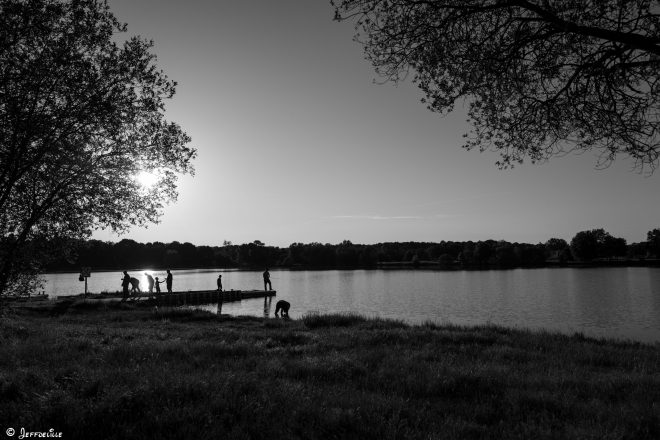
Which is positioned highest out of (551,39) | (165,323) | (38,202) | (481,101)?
(551,39)

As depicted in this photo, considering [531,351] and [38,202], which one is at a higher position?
[38,202]

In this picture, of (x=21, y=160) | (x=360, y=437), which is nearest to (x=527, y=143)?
(x=360, y=437)

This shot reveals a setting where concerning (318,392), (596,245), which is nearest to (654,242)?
(596,245)

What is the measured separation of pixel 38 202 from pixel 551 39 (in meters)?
14.6

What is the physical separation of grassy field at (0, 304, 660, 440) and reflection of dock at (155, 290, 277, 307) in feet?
109

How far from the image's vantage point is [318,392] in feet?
26.8

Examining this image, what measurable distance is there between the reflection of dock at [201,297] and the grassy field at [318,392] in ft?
109

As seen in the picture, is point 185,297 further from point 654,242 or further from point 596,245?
point 654,242

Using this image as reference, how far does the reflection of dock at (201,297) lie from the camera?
46.0m

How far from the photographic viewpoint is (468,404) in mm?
7949

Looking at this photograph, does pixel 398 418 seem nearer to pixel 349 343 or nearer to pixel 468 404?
pixel 468 404

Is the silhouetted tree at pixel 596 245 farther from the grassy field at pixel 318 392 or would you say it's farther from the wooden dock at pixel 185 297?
the grassy field at pixel 318 392

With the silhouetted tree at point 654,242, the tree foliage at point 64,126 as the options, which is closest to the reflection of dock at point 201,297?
the tree foliage at point 64,126

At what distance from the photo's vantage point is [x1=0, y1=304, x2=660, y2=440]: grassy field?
20.9 ft
